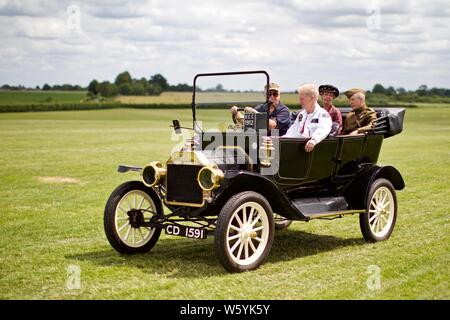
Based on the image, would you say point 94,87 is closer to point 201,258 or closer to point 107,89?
point 107,89

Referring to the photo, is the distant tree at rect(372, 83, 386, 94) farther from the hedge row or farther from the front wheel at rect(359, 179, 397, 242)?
the front wheel at rect(359, 179, 397, 242)

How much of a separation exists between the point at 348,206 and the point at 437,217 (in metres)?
2.34

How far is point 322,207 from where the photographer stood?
8102mm

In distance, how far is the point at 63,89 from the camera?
98.8 meters

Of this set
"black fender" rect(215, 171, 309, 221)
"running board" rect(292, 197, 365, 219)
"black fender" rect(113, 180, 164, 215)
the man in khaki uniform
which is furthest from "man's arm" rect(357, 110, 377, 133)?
"black fender" rect(113, 180, 164, 215)

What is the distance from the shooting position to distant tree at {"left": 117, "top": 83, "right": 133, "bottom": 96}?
78.7m

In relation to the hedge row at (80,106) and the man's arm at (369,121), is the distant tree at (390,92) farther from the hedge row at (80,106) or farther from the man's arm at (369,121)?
the man's arm at (369,121)

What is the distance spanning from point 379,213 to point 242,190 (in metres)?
2.39

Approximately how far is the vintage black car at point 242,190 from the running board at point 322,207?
0.01 m

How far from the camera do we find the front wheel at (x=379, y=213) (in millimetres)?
8414
